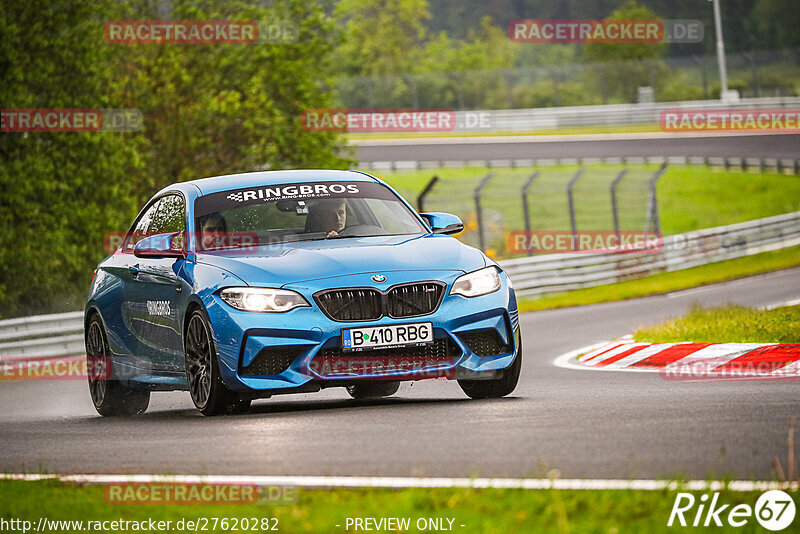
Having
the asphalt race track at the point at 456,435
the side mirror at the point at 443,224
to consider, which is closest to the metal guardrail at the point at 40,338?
the asphalt race track at the point at 456,435

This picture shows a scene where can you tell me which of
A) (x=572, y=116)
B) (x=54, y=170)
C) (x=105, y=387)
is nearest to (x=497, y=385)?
(x=105, y=387)

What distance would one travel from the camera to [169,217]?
10.3 meters

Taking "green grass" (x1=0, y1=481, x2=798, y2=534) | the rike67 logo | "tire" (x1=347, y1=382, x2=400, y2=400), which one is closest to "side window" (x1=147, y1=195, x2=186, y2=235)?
"tire" (x1=347, y1=382, x2=400, y2=400)

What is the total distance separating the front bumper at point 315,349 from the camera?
840 cm

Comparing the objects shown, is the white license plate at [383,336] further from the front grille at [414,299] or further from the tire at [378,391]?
the tire at [378,391]

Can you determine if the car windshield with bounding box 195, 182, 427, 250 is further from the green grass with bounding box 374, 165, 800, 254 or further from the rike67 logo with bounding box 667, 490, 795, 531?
the green grass with bounding box 374, 165, 800, 254

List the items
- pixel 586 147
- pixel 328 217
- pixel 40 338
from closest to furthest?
pixel 328 217
pixel 40 338
pixel 586 147

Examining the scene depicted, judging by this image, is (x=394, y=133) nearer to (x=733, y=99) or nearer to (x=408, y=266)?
(x=733, y=99)

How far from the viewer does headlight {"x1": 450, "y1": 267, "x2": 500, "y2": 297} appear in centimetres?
874

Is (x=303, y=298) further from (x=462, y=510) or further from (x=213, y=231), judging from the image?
(x=462, y=510)

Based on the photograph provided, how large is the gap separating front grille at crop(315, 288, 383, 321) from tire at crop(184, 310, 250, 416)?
75 cm

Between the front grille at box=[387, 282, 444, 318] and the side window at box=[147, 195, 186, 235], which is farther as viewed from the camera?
the side window at box=[147, 195, 186, 235]

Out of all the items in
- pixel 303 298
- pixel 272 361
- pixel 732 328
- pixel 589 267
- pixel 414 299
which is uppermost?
pixel 303 298

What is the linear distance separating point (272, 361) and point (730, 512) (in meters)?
4.14
